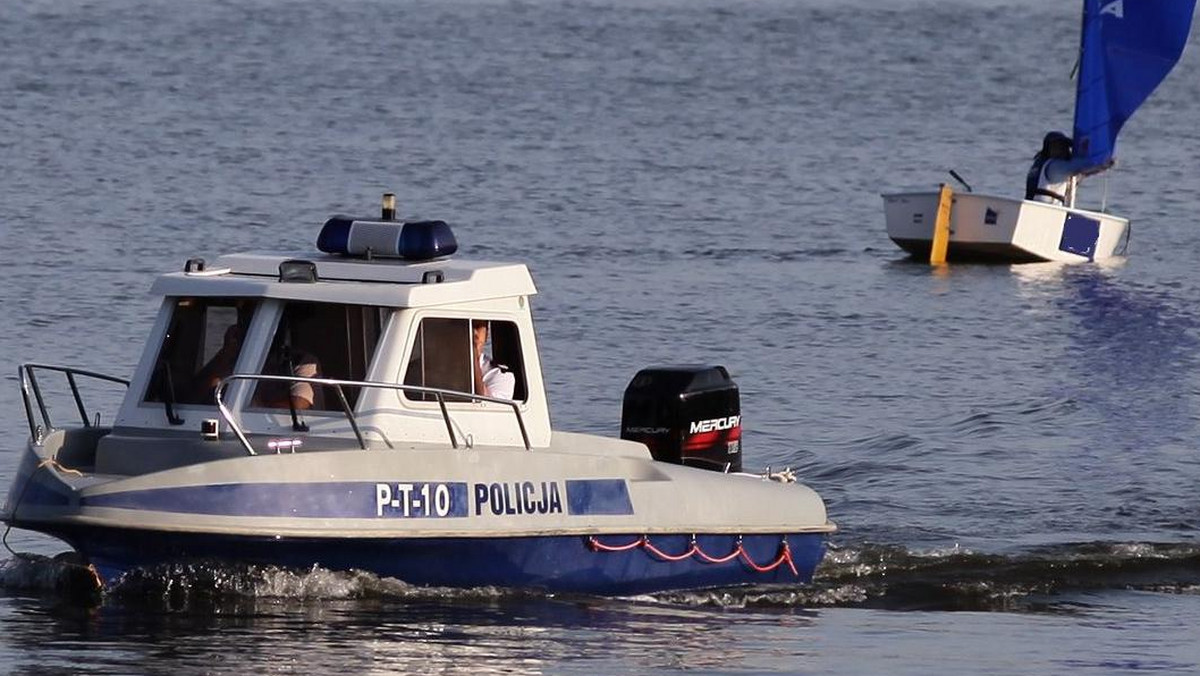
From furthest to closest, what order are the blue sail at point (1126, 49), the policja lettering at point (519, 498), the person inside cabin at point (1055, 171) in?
1. the blue sail at point (1126, 49)
2. the person inside cabin at point (1055, 171)
3. the policja lettering at point (519, 498)

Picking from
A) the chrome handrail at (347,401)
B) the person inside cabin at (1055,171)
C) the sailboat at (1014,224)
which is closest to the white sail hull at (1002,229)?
the sailboat at (1014,224)

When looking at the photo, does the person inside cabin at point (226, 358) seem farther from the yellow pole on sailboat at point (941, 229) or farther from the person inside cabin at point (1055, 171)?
the person inside cabin at point (1055, 171)

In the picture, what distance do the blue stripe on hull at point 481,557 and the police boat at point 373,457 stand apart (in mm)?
11

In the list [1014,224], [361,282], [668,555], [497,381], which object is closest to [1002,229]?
[1014,224]

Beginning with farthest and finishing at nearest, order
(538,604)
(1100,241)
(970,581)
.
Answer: (1100,241)
(970,581)
(538,604)

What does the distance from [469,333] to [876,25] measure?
236 feet

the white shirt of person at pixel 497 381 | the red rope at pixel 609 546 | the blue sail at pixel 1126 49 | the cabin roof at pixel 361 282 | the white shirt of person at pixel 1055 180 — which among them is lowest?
the red rope at pixel 609 546

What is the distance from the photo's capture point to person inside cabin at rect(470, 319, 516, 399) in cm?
1379

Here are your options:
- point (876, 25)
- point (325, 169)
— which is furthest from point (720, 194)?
point (876, 25)

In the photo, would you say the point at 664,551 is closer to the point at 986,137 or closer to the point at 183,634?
the point at 183,634

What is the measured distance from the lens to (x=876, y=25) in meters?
84.1

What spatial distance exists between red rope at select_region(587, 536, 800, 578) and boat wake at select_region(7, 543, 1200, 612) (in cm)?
15

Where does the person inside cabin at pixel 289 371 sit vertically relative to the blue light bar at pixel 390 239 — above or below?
below

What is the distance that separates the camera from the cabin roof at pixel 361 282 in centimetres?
1336
